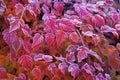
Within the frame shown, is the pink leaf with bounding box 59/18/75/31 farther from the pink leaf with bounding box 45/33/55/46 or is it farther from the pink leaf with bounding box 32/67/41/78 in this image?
the pink leaf with bounding box 32/67/41/78

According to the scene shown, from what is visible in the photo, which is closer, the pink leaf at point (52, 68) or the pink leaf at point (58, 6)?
the pink leaf at point (52, 68)

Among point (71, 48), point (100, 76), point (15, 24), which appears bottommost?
point (100, 76)

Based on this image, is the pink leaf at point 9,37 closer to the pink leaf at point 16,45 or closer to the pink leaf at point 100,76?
the pink leaf at point 16,45

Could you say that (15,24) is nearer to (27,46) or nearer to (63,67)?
(27,46)

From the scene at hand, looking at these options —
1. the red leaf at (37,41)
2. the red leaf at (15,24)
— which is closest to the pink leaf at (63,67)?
the red leaf at (37,41)

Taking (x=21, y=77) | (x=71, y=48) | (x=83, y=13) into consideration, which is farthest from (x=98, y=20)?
(x=21, y=77)
